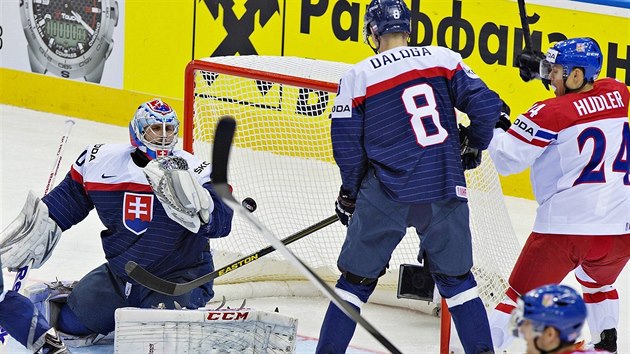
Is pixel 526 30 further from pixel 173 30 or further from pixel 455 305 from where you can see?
pixel 173 30

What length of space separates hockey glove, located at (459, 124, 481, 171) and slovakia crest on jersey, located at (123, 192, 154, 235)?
43.9 inches

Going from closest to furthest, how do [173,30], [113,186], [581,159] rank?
[581,159], [113,186], [173,30]

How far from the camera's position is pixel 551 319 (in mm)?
2996

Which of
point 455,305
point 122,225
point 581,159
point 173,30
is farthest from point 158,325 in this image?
point 173,30

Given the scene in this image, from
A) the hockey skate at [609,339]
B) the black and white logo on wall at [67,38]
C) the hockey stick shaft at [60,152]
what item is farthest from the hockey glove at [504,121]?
the black and white logo on wall at [67,38]

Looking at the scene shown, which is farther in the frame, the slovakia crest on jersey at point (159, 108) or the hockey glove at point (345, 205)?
the slovakia crest on jersey at point (159, 108)

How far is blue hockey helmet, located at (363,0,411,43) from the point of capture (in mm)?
4344

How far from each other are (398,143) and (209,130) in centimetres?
172

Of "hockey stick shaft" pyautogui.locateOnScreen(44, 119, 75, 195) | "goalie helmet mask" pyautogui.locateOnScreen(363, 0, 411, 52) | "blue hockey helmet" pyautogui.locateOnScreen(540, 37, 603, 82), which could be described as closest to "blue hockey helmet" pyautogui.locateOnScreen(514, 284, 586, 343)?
"goalie helmet mask" pyautogui.locateOnScreen(363, 0, 411, 52)

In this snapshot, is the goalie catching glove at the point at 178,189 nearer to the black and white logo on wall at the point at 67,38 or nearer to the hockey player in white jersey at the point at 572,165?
the hockey player in white jersey at the point at 572,165

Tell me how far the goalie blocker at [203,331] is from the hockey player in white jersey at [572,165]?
742 millimetres

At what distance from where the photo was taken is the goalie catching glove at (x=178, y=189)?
182 inches

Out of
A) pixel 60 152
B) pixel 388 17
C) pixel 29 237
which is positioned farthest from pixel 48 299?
pixel 388 17

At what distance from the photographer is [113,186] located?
490 centimetres
